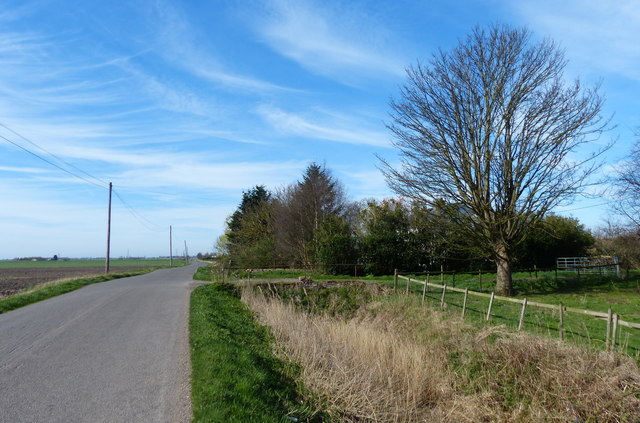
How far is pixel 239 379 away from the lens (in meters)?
6.68

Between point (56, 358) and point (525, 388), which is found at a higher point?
point (56, 358)

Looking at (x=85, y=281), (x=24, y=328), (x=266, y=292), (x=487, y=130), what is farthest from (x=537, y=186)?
(x=85, y=281)

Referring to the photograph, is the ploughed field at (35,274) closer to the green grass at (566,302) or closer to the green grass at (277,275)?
the green grass at (277,275)

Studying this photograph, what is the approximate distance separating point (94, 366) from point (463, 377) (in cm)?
673

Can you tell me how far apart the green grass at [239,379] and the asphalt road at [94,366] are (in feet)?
0.78

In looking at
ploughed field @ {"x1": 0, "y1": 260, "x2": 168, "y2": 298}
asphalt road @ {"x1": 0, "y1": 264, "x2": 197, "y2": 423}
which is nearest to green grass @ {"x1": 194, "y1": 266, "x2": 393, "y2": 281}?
ploughed field @ {"x1": 0, "y1": 260, "x2": 168, "y2": 298}

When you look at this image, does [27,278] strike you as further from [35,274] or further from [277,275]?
[277,275]

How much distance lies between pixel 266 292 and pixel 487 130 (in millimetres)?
12254

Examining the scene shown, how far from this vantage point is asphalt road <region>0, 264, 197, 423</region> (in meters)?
5.58

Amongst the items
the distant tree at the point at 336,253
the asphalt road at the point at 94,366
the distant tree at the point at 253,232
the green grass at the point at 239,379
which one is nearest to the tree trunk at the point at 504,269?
the distant tree at the point at 336,253

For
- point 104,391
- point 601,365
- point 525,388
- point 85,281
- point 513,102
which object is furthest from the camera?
point 85,281

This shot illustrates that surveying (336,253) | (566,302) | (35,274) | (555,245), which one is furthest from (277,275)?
(35,274)

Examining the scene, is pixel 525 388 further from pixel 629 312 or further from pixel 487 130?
pixel 487 130

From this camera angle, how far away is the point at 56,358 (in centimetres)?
814
